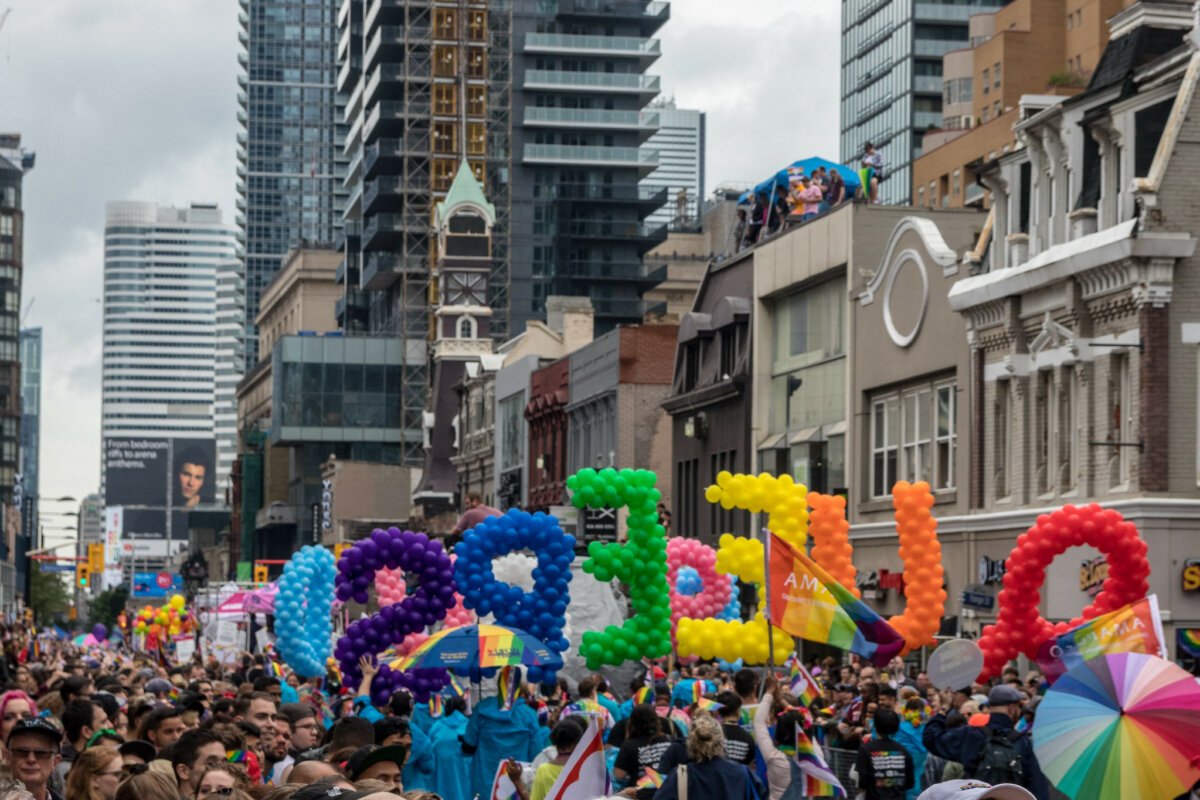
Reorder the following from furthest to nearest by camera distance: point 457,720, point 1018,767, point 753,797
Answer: point 457,720, point 1018,767, point 753,797

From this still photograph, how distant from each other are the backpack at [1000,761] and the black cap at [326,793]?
9.08 metres

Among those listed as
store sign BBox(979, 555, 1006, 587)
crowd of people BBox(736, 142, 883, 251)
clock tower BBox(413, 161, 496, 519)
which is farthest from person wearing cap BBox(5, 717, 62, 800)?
clock tower BBox(413, 161, 496, 519)

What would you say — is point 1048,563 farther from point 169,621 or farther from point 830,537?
point 169,621

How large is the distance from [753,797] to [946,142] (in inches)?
3484

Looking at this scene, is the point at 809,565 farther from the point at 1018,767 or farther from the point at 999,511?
the point at 999,511

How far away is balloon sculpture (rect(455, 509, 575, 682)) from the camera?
2172 cm

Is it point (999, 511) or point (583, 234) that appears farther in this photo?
point (583, 234)

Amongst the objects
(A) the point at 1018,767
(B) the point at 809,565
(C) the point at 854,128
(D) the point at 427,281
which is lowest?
(A) the point at 1018,767

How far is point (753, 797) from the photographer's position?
12.0 metres

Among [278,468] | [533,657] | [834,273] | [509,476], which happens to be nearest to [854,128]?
[278,468]

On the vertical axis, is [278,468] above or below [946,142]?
below

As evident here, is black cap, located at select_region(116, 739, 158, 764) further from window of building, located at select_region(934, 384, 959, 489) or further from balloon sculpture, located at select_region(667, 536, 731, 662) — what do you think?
window of building, located at select_region(934, 384, 959, 489)

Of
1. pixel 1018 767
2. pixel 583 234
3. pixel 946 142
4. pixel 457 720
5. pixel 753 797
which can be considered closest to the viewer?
pixel 753 797

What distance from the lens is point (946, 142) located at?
97750mm
